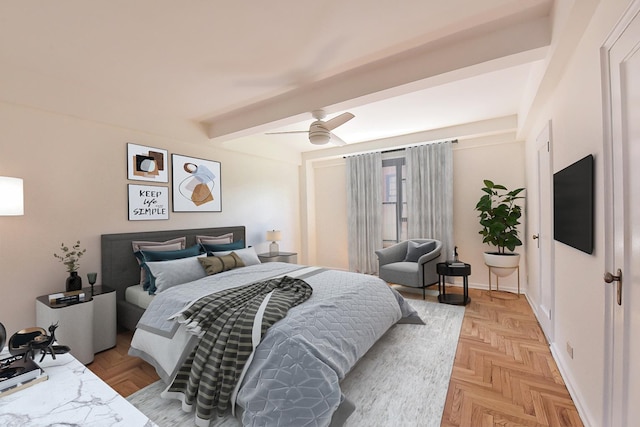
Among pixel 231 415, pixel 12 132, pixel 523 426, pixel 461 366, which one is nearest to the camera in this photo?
pixel 523 426

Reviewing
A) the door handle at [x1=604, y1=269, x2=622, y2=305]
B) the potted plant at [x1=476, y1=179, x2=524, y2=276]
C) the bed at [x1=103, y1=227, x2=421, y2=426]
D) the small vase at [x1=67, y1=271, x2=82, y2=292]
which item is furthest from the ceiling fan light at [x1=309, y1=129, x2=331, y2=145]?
the small vase at [x1=67, y1=271, x2=82, y2=292]

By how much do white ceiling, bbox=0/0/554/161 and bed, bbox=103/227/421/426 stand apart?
5.33ft

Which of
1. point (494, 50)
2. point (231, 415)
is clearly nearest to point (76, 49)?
point (231, 415)

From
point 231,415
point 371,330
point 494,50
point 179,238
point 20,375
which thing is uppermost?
point 494,50

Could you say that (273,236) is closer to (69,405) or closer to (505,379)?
(505,379)

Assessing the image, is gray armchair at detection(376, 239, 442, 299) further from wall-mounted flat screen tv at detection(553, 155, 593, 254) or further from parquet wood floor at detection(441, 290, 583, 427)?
wall-mounted flat screen tv at detection(553, 155, 593, 254)

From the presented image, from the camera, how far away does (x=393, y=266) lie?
441 centimetres

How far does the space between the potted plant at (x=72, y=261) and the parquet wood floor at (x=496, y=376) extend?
28.4 inches

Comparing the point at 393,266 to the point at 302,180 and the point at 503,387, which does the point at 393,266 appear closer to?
the point at 503,387

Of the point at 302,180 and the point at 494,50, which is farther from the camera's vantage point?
the point at 302,180

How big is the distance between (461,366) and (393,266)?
2066 millimetres

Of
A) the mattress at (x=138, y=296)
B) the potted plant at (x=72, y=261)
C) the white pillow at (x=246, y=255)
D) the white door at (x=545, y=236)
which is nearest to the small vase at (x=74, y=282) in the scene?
the potted plant at (x=72, y=261)

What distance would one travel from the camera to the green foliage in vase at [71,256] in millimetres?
2795

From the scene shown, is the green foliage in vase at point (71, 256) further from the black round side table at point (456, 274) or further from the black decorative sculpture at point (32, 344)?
the black round side table at point (456, 274)
